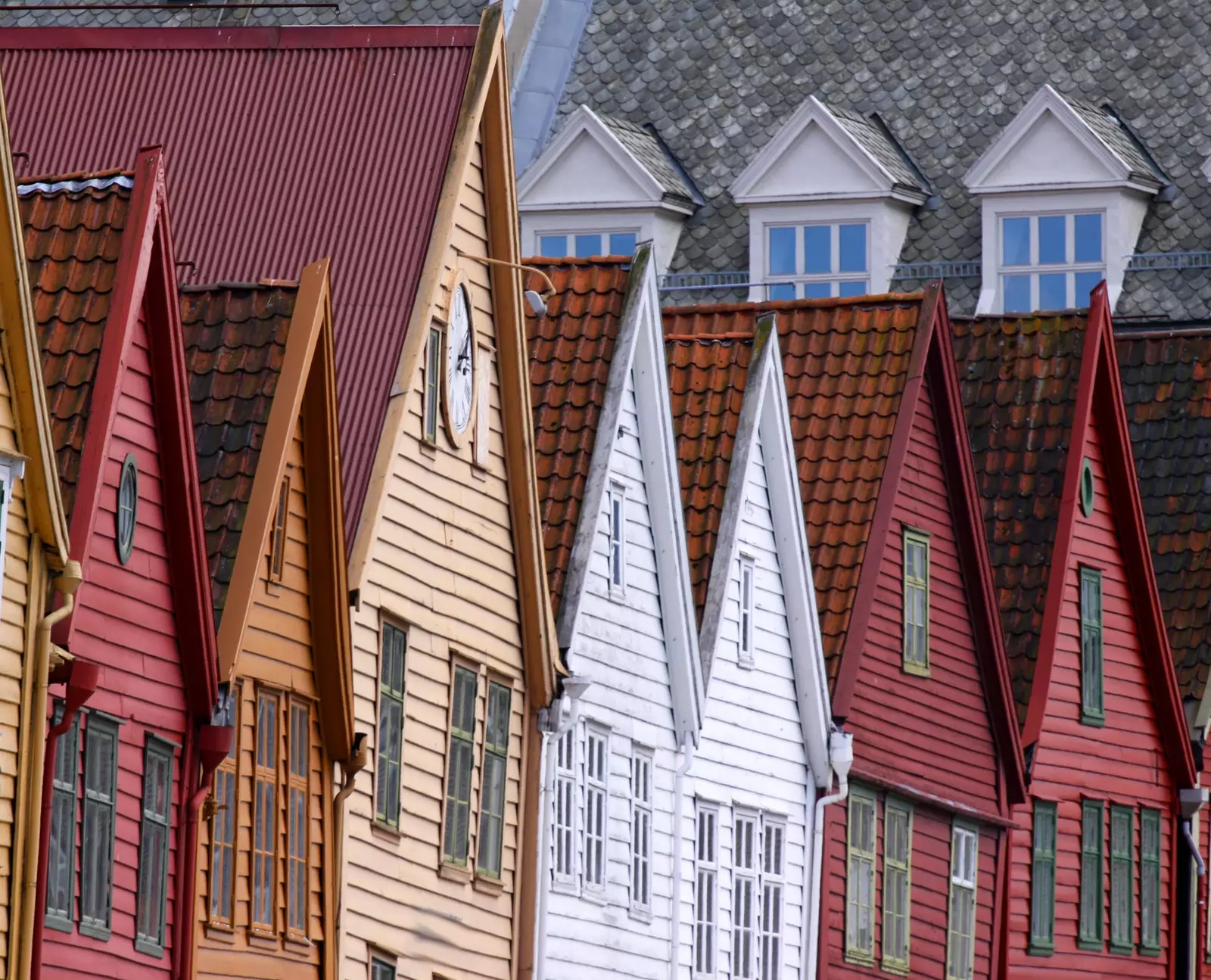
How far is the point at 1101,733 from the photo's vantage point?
1485 inches

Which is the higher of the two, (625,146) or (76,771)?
(625,146)

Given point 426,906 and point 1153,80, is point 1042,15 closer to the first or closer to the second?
point 1153,80

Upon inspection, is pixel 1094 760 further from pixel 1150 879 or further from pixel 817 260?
pixel 817 260

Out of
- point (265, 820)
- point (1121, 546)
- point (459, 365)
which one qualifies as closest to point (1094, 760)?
point (1121, 546)

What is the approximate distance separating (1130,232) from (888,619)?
16.1 meters

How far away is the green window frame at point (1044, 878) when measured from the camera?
120 ft

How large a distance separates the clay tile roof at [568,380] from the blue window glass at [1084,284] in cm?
1854

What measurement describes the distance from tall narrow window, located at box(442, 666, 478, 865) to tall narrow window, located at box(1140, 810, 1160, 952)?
41.7ft

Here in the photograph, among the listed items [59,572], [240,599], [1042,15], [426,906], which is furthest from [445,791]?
[1042,15]

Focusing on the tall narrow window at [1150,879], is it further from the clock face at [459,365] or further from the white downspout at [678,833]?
the clock face at [459,365]

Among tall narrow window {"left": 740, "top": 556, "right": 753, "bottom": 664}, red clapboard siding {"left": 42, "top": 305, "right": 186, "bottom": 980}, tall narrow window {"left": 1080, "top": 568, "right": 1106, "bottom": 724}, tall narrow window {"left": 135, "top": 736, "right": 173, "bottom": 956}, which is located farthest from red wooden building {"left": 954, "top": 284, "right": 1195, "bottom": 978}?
red clapboard siding {"left": 42, "top": 305, "right": 186, "bottom": 980}

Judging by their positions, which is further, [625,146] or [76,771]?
[625,146]

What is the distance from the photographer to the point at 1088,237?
160 ft

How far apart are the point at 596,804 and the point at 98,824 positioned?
25.0ft
